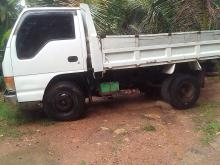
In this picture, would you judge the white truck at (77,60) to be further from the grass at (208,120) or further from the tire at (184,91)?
the grass at (208,120)

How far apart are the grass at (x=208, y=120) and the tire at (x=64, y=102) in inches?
88.1

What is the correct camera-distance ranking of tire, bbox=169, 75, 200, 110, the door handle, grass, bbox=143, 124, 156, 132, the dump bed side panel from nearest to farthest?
grass, bbox=143, 124, 156, 132 < the door handle < the dump bed side panel < tire, bbox=169, 75, 200, 110

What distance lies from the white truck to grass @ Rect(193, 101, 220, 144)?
1.46ft

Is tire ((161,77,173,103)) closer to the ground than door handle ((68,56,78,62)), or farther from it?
closer to the ground

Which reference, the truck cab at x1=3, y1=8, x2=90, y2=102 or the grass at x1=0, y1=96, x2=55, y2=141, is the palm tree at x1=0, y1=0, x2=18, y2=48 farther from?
the truck cab at x1=3, y1=8, x2=90, y2=102

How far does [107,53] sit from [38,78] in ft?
4.45

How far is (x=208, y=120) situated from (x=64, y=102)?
8.98 feet

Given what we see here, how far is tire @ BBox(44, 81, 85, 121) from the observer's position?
744 centimetres

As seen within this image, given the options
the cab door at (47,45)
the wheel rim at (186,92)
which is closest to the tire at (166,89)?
the wheel rim at (186,92)

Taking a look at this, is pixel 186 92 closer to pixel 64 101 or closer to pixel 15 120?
pixel 64 101

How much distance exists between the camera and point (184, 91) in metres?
8.57

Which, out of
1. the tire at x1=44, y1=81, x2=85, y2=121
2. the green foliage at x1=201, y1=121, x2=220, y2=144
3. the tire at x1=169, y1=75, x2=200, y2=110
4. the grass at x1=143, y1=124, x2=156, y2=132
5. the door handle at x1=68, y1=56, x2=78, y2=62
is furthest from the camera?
the tire at x1=169, y1=75, x2=200, y2=110

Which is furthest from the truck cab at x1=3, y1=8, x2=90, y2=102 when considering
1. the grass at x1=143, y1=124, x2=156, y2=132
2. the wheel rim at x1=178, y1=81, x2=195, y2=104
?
the wheel rim at x1=178, y1=81, x2=195, y2=104

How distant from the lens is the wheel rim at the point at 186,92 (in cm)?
849
